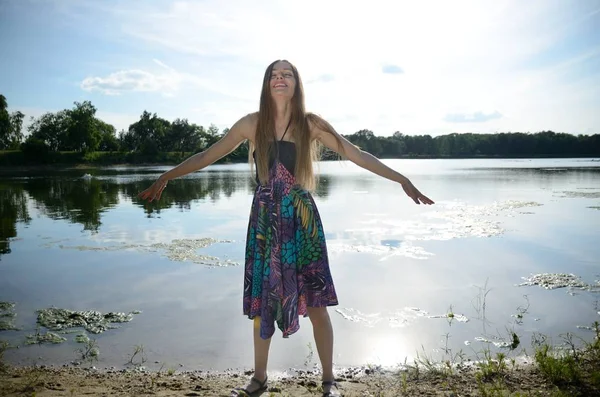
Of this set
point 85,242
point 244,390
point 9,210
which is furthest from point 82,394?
Answer: point 9,210

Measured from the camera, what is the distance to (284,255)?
3.20 meters

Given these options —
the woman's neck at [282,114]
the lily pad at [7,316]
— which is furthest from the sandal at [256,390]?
the lily pad at [7,316]

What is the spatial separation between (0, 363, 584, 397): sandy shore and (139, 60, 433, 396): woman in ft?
1.19

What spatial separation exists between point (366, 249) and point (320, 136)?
643 centimetres

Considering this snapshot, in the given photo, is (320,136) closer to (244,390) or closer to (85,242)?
(244,390)

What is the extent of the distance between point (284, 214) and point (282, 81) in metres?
0.97

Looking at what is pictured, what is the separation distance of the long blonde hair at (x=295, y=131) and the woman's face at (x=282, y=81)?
0.11ft

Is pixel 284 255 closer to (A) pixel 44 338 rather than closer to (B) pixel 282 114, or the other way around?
(B) pixel 282 114

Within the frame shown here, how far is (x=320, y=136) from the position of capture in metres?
3.46

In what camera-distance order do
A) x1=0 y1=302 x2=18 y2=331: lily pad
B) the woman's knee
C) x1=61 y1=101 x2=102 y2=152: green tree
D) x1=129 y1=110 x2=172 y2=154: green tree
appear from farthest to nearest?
1. x1=129 y1=110 x2=172 y2=154: green tree
2. x1=61 y1=101 x2=102 y2=152: green tree
3. x1=0 y1=302 x2=18 y2=331: lily pad
4. the woman's knee

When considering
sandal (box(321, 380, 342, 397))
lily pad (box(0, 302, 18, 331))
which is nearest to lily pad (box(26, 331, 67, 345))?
lily pad (box(0, 302, 18, 331))

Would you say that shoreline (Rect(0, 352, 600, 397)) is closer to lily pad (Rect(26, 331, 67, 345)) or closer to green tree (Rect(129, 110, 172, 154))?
lily pad (Rect(26, 331, 67, 345))

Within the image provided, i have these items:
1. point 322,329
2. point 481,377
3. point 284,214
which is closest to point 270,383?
point 322,329

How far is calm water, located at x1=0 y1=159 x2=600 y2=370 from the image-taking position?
4855 millimetres
